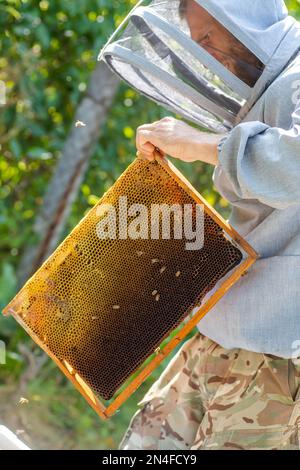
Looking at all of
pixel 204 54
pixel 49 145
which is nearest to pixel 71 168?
pixel 49 145

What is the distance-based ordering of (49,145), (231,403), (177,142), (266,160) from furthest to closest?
(49,145), (231,403), (177,142), (266,160)

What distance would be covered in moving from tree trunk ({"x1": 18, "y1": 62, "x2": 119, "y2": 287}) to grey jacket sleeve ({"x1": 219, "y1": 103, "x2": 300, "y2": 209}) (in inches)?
81.4

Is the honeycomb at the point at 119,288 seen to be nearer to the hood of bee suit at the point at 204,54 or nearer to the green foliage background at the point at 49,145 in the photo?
the hood of bee suit at the point at 204,54

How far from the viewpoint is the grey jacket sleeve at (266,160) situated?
198 cm

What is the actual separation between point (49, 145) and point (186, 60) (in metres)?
2.03

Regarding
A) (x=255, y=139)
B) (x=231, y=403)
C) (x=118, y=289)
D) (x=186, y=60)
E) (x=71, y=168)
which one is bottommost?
(x=231, y=403)

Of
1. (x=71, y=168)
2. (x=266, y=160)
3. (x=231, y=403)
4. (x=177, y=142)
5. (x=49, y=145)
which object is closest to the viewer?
(x=266, y=160)

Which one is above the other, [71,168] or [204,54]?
[204,54]

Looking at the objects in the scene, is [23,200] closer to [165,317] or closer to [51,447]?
[51,447]

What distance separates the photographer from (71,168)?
412 cm

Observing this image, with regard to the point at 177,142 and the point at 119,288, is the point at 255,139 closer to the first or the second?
the point at 177,142

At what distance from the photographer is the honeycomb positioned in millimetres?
2252

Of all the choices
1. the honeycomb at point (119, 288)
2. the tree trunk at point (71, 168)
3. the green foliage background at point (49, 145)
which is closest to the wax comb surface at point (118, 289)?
the honeycomb at point (119, 288)

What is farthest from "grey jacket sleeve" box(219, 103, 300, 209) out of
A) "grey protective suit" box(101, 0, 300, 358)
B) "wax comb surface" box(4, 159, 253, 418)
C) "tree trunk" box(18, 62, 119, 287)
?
"tree trunk" box(18, 62, 119, 287)
